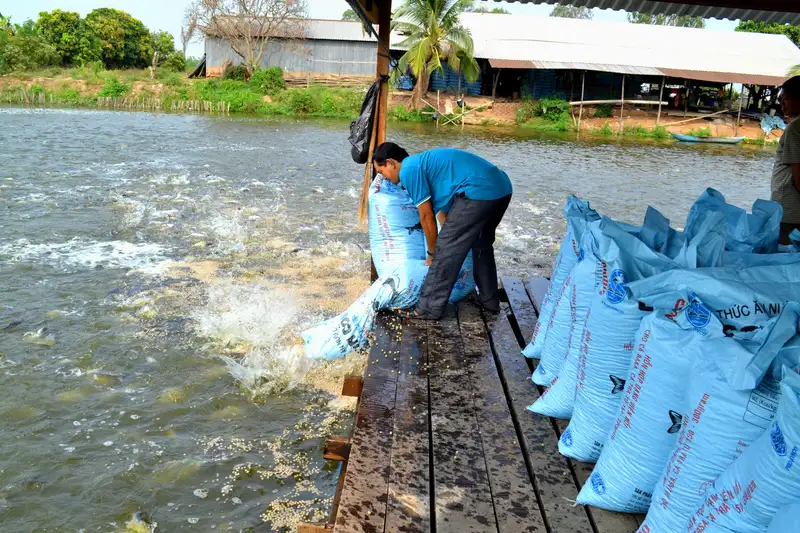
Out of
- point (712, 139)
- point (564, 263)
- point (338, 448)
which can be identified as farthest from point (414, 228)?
point (712, 139)

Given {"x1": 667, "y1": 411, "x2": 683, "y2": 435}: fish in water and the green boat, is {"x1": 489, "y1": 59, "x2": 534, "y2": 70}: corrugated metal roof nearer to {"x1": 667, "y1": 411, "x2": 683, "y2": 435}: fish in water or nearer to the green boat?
the green boat

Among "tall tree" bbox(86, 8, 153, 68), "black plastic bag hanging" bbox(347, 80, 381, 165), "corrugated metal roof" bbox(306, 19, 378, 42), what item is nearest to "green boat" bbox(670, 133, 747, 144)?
"corrugated metal roof" bbox(306, 19, 378, 42)

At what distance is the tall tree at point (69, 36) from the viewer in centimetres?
3788

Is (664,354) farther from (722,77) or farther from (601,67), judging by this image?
(722,77)

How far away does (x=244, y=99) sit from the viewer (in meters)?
30.4

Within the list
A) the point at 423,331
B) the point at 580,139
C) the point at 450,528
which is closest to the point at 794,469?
the point at 450,528

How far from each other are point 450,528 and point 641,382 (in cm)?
78

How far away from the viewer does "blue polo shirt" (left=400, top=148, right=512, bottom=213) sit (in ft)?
13.9

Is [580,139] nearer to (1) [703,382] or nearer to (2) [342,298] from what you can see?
(2) [342,298]

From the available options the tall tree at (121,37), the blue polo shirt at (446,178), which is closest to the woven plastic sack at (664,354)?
the blue polo shirt at (446,178)

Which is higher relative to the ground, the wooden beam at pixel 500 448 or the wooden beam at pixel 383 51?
the wooden beam at pixel 383 51

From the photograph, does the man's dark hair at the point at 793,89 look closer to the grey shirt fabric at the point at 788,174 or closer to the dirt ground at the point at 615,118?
the grey shirt fabric at the point at 788,174

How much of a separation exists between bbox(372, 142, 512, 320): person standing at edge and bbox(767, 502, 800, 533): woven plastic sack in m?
2.78

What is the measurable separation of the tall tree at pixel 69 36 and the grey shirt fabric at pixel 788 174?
130 feet
